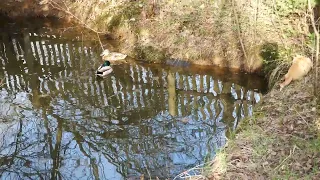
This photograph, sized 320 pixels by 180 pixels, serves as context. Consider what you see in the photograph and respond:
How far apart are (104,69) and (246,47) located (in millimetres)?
2859

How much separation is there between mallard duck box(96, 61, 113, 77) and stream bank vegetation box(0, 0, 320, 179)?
985mm

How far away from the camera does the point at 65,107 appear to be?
6355mm

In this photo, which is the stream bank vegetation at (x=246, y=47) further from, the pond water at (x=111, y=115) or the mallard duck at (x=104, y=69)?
the mallard duck at (x=104, y=69)

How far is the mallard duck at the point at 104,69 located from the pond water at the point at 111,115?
0.16 meters

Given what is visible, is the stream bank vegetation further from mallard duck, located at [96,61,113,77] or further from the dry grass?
mallard duck, located at [96,61,113,77]

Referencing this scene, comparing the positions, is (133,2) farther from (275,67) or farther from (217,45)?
(275,67)

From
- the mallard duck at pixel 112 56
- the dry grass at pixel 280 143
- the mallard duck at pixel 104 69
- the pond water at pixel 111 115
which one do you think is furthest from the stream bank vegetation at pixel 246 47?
the mallard duck at pixel 104 69

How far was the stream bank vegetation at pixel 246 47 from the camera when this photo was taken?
3.95 metres

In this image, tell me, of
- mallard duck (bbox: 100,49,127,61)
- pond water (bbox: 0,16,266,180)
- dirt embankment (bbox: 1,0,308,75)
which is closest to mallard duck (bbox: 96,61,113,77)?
pond water (bbox: 0,16,266,180)

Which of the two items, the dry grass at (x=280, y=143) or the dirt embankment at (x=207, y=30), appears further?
the dirt embankment at (x=207, y=30)

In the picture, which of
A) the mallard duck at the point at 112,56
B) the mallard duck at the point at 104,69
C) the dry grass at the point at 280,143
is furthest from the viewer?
the mallard duck at the point at 112,56

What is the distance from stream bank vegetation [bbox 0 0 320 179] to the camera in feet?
13.0

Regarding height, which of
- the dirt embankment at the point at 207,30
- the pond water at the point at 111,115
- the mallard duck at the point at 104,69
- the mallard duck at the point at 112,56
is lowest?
the pond water at the point at 111,115

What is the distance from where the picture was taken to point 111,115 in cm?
611
